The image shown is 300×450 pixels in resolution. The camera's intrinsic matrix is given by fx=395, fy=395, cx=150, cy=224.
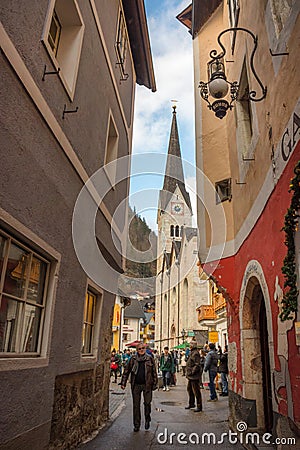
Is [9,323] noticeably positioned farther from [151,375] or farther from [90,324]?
[151,375]

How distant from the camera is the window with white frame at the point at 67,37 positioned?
5477 mm

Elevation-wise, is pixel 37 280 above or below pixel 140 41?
below

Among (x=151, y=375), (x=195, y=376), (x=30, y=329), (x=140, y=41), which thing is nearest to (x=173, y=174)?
(x=140, y=41)

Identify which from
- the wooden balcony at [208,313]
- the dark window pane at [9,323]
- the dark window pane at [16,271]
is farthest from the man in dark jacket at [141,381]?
the wooden balcony at [208,313]

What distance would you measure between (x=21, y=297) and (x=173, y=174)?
60.9 metres

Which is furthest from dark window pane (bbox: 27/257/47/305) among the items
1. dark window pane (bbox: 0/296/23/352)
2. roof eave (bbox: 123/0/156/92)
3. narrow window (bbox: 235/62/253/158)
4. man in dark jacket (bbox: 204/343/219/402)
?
man in dark jacket (bbox: 204/343/219/402)

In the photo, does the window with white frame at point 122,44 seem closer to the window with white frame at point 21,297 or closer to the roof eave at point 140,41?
the roof eave at point 140,41

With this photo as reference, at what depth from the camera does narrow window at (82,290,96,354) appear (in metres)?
6.82

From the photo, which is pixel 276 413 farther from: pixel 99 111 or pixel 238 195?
pixel 99 111

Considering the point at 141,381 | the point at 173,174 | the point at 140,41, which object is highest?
the point at 173,174

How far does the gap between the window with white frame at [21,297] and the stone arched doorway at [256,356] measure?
3284mm

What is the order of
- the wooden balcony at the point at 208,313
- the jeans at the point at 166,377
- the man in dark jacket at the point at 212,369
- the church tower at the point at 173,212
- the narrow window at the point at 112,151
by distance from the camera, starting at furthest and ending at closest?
the church tower at the point at 173,212 < the wooden balcony at the point at 208,313 < the jeans at the point at 166,377 < the man in dark jacket at the point at 212,369 < the narrow window at the point at 112,151

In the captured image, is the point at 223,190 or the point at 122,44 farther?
the point at 122,44

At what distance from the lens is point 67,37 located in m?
5.77
